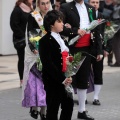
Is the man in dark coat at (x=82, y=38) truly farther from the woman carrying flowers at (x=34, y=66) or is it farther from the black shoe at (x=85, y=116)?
the woman carrying flowers at (x=34, y=66)

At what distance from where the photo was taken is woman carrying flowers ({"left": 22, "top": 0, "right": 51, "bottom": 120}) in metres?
8.30

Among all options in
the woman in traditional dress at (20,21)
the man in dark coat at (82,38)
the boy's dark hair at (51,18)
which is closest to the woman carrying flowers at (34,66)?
the man in dark coat at (82,38)

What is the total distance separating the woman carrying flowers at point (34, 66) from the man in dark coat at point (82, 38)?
42 centimetres

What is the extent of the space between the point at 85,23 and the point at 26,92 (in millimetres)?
1316

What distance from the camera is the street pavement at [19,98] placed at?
9.05 metres

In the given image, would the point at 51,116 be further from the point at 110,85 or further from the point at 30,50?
the point at 110,85

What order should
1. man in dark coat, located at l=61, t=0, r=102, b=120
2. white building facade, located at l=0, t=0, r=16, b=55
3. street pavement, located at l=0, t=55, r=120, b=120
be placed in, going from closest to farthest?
man in dark coat, located at l=61, t=0, r=102, b=120, street pavement, located at l=0, t=55, r=120, b=120, white building facade, located at l=0, t=0, r=16, b=55

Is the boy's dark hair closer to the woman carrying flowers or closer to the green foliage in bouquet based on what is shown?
the green foliage in bouquet

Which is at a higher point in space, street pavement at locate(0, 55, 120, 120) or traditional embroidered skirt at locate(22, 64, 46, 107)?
traditional embroidered skirt at locate(22, 64, 46, 107)

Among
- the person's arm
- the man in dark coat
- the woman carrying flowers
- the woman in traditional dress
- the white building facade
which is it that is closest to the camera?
the person's arm

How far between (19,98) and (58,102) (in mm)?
4019

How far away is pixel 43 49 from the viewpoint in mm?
6645

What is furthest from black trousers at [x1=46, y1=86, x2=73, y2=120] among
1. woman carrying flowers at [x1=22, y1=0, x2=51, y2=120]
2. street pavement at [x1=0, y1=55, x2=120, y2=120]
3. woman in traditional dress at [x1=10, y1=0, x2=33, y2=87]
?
woman in traditional dress at [x1=10, y1=0, x2=33, y2=87]

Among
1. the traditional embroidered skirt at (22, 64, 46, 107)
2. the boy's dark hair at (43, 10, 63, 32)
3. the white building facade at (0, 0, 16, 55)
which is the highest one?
the boy's dark hair at (43, 10, 63, 32)
